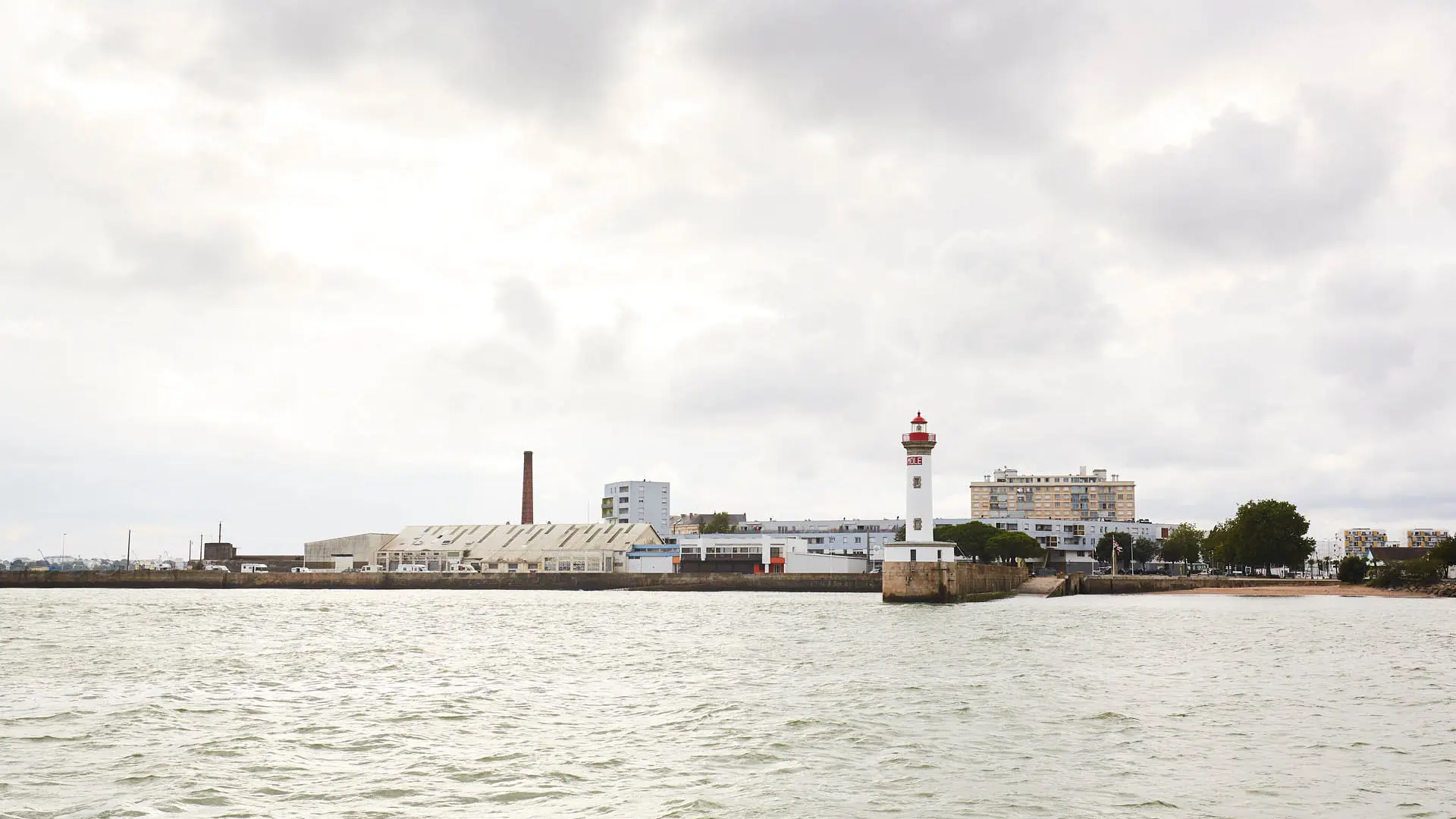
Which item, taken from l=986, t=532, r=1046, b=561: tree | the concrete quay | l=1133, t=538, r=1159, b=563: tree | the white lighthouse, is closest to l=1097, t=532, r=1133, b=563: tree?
l=1133, t=538, r=1159, b=563: tree

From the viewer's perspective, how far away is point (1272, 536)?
397ft

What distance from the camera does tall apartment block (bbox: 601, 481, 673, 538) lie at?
613 ft

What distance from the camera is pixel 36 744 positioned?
18.1 meters

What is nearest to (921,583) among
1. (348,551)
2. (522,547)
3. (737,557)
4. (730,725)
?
A: (730,725)

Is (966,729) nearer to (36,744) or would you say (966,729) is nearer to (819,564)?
(36,744)

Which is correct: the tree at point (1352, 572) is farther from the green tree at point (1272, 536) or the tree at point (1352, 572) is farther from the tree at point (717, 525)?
the tree at point (717, 525)

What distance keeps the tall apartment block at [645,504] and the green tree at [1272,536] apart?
9070 cm

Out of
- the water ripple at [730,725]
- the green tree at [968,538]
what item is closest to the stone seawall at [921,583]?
the water ripple at [730,725]

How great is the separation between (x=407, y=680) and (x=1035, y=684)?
15.3 metres

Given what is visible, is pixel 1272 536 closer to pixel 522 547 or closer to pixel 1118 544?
pixel 1118 544

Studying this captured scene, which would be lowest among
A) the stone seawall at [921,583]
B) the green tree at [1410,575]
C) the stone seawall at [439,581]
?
the stone seawall at [439,581]

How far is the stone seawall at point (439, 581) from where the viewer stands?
114438mm

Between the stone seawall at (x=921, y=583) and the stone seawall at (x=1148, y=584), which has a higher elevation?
the stone seawall at (x=921, y=583)

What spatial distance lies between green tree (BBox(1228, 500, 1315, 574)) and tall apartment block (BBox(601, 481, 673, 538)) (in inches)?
3571
